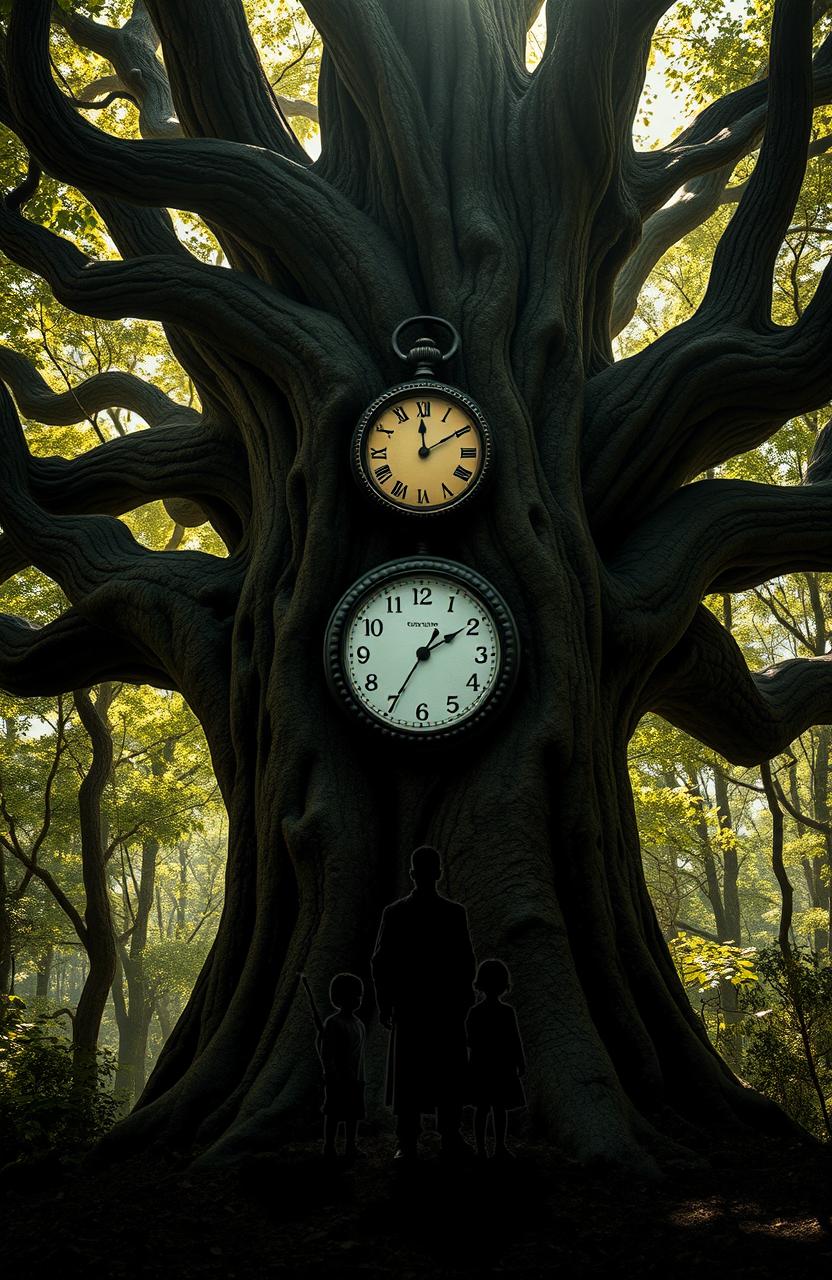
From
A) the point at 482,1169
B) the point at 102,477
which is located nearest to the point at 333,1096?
the point at 482,1169

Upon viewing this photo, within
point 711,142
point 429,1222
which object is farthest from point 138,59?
point 429,1222

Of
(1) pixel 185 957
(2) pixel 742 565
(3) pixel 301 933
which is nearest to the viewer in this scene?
(3) pixel 301 933

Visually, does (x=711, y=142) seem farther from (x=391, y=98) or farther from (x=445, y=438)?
(x=445, y=438)

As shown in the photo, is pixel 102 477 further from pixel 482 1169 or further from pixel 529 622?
pixel 482 1169

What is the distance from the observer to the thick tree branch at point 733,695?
636 centimetres

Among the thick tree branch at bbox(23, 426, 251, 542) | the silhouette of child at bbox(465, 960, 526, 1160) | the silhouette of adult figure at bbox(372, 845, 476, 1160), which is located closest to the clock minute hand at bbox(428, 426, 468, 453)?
the thick tree branch at bbox(23, 426, 251, 542)

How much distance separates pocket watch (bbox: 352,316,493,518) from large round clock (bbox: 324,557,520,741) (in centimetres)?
42

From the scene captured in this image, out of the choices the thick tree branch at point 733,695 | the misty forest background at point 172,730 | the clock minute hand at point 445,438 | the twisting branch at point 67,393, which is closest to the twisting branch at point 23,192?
the misty forest background at point 172,730

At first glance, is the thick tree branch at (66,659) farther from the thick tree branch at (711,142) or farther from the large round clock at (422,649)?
the thick tree branch at (711,142)

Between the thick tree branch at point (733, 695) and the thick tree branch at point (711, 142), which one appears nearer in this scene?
the thick tree branch at point (733, 695)

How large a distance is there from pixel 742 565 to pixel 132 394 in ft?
17.7

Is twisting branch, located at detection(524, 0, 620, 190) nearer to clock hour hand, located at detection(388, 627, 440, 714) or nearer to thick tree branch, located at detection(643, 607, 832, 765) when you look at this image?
thick tree branch, located at detection(643, 607, 832, 765)

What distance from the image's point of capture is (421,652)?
190 inches

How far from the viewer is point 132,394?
8.94 meters
